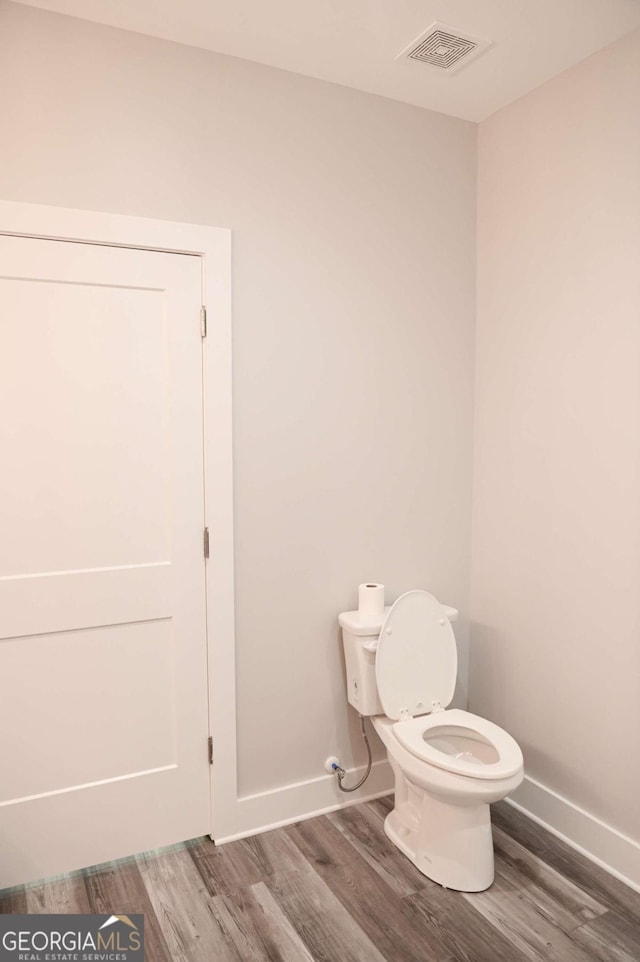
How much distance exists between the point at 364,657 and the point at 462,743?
1.47 feet

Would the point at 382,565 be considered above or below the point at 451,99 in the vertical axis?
below

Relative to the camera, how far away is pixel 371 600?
2.43 metres

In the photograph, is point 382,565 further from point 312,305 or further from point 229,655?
point 312,305

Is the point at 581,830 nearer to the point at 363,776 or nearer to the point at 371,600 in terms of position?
the point at 363,776

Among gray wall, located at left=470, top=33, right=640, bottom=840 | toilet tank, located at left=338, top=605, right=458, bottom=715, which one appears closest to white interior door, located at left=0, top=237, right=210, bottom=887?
toilet tank, located at left=338, top=605, right=458, bottom=715

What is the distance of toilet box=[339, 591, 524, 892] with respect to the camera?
2.03m

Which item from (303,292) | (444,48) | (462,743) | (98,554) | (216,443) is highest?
(444,48)

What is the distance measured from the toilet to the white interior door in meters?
0.59

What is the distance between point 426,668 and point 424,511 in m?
0.60

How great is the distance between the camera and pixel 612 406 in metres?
2.16

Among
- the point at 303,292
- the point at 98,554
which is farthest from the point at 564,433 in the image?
the point at 98,554

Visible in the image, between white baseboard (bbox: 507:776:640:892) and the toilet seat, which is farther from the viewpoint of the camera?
white baseboard (bbox: 507:776:640:892)

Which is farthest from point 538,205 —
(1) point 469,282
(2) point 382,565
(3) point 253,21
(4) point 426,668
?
(4) point 426,668

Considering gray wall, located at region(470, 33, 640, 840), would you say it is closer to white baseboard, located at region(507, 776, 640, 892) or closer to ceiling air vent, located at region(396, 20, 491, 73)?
white baseboard, located at region(507, 776, 640, 892)
